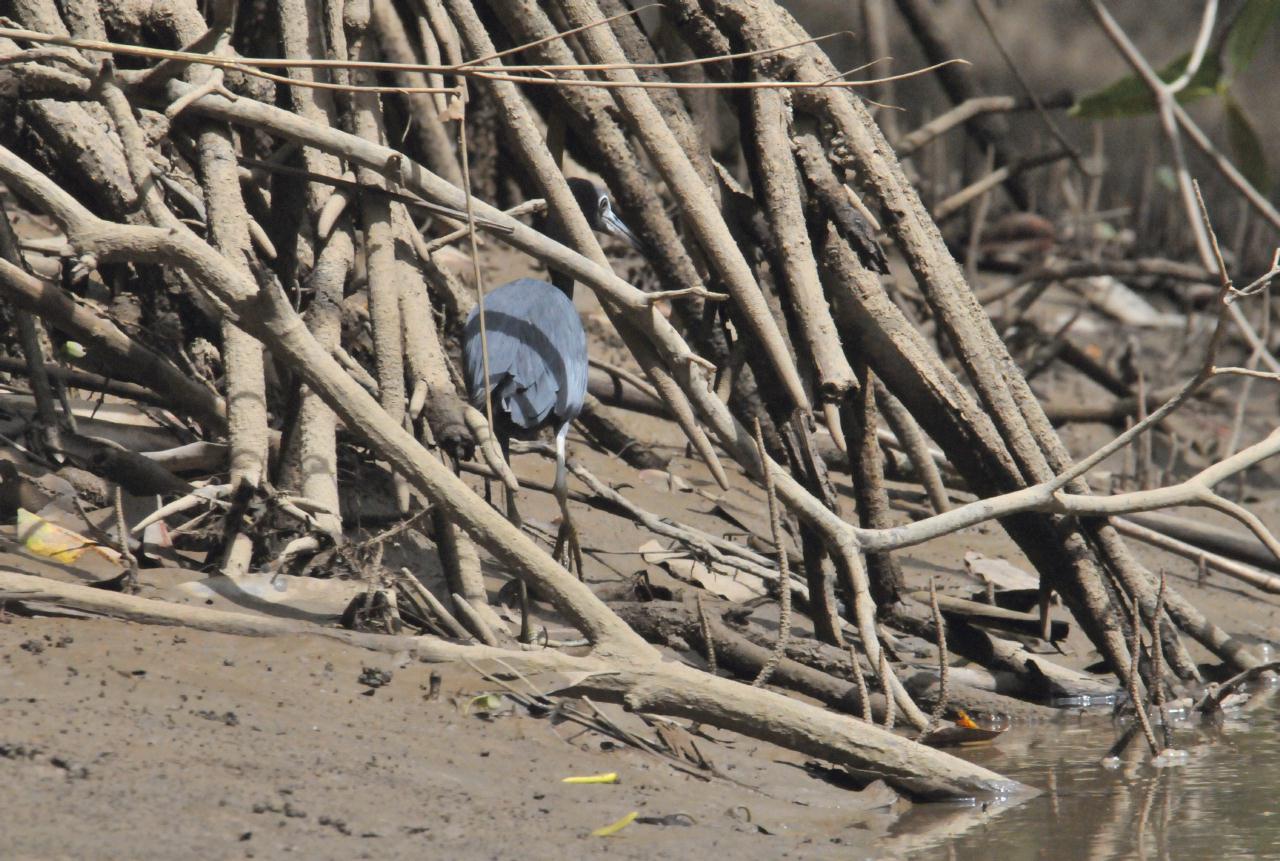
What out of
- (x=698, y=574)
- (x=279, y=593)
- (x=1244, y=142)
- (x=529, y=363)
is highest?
(x=1244, y=142)

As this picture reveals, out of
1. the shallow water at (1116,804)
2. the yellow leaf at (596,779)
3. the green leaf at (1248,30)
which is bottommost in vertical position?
the shallow water at (1116,804)

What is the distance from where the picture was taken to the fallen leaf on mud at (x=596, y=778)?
8.16ft

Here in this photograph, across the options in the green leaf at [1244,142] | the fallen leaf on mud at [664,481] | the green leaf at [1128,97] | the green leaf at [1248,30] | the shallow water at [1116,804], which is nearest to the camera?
the green leaf at [1248,30]

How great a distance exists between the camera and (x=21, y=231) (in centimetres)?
464

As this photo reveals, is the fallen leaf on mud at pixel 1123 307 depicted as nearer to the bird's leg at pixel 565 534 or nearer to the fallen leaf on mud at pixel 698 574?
the fallen leaf on mud at pixel 698 574

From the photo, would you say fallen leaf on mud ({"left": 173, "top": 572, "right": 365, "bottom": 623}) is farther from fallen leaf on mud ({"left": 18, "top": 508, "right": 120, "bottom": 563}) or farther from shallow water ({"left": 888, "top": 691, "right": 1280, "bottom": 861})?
shallow water ({"left": 888, "top": 691, "right": 1280, "bottom": 861})

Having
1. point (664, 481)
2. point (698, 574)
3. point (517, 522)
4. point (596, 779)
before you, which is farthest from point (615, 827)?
point (664, 481)

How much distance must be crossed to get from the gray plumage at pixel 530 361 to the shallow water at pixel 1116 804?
137 centimetres

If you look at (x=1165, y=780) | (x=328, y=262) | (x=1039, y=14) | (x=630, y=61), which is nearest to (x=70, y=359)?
(x=328, y=262)

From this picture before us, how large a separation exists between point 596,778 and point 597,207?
8.98ft

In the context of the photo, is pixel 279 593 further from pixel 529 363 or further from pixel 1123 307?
pixel 1123 307

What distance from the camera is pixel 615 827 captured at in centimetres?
232

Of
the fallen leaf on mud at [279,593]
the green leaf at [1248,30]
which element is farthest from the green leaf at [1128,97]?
the fallen leaf on mud at [279,593]

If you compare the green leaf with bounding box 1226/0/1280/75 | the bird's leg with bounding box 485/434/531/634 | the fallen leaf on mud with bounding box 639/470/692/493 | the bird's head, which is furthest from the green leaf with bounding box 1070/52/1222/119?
the bird's head
